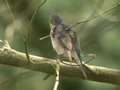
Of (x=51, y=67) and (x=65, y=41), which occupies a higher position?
(x=65, y=41)

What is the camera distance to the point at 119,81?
3373 mm

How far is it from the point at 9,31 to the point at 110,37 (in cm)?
346

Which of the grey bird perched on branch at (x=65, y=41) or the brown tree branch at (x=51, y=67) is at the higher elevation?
the grey bird perched on branch at (x=65, y=41)

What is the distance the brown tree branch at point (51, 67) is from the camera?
353 centimetres

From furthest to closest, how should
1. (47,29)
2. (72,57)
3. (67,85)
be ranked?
(47,29) < (67,85) < (72,57)

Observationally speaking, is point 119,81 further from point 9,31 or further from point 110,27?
point 9,31

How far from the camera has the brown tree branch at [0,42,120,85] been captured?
11.6ft

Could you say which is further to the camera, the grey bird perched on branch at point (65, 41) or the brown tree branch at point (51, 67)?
the grey bird perched on branch at point (65, 41)

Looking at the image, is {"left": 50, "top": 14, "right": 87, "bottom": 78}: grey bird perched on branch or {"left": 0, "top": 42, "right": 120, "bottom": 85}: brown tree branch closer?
{"left": 0, "top": 42, "right": 120, "bottom": 85}: brown tree branch

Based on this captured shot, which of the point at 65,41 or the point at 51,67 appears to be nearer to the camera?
the point at 51,67

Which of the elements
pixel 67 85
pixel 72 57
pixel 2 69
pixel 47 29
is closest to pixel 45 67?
pixel 72 57

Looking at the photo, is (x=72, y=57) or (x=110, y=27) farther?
(x=72, y=57)

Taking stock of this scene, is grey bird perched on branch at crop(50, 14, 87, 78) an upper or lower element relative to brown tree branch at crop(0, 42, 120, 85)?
upper

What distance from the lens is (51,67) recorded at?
354 centimetres
